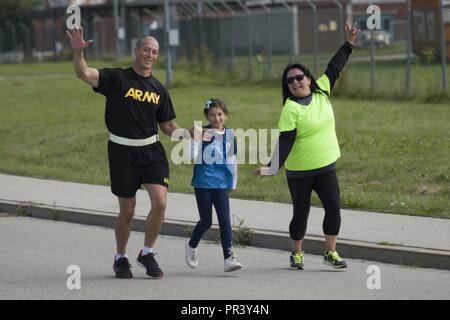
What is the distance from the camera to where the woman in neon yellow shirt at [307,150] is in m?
9.59

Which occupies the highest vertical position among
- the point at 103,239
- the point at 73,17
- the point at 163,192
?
the point at 73,17

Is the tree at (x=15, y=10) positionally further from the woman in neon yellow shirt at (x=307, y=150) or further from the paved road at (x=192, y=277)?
the woman in neon yellow shirt at (x=307, y=150)

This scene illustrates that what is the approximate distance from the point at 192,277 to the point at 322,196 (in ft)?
4.30

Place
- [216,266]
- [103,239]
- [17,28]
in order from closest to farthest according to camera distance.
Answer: [216,266], [103,239], [17,28]

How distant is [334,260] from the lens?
983cm

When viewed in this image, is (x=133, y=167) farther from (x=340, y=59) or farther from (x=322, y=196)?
(x=340, y=59)

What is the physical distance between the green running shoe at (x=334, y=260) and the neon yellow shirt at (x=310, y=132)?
0.78 metres

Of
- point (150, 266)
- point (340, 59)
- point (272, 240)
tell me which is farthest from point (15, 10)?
point (150, 266)

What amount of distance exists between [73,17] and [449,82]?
14.5 metres

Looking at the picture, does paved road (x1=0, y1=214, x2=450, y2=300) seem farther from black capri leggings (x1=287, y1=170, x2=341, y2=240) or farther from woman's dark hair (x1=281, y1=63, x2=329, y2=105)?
woman's dark hair (x1=281, y1=63, x2=329, y2=105)
